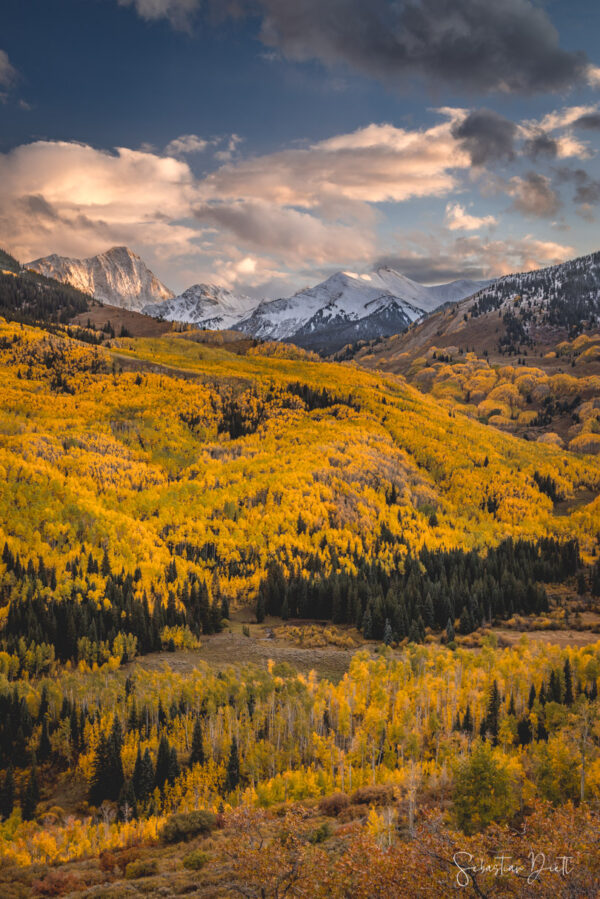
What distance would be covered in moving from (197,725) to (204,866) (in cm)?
3106

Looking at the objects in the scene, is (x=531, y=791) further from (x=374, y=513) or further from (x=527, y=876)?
(x=374, y=513)

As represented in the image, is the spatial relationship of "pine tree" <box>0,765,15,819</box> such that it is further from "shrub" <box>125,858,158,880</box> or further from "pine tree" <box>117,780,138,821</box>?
"shrub" <box>125,858,158,880</box>

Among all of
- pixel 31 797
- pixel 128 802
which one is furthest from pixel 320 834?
pixel 31 797

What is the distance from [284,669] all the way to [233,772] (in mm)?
25348

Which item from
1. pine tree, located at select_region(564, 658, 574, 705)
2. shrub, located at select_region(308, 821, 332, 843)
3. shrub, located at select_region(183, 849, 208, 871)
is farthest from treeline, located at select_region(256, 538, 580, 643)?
shrub, located at select_region(183, 849, 208, 871)

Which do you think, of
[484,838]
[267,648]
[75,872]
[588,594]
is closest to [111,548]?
[267,648]

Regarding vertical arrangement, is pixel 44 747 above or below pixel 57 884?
below

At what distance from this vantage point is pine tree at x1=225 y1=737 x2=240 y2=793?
6028cm

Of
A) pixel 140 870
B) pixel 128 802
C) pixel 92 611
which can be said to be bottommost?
pixel 128 802

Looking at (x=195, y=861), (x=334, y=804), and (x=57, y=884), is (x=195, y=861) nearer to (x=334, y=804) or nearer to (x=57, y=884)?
(x=57, y=884)

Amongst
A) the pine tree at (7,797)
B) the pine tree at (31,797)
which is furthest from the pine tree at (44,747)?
the pine tree at (7,797)
